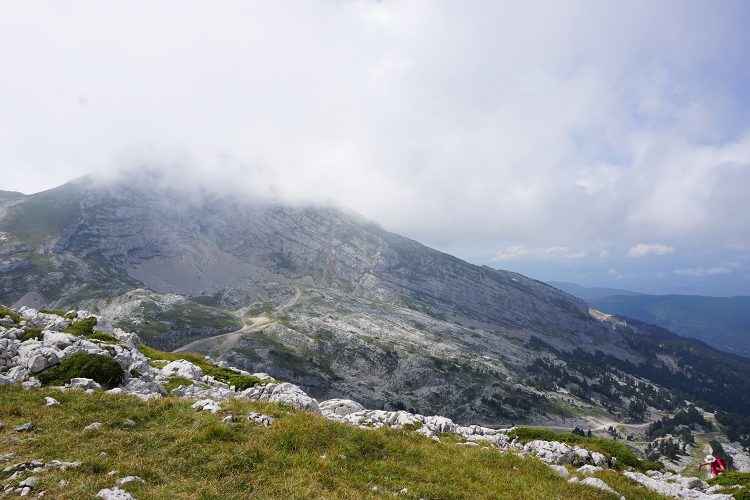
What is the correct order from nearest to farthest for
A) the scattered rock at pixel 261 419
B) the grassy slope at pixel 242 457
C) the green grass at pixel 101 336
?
1. the grassy slope at pixel 242 457
2. the scattered rock at pixel 261 419
3. the green grass at pixel 101 336

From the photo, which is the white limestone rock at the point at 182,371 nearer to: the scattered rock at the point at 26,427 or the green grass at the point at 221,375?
the green grass at the point at 221,375

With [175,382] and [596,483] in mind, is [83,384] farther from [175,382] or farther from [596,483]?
[596,483]

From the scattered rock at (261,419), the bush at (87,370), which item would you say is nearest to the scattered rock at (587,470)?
the scattered rock at (261,419)

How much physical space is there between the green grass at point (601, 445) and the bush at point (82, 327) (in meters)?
43.1

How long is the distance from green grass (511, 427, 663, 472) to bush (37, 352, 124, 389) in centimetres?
3360

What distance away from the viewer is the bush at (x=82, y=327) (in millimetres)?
37750

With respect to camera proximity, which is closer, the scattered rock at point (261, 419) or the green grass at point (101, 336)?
the scattered rock at point (261, 419)

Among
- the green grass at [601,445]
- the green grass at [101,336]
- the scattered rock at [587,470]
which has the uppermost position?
the green grass at [101,336]

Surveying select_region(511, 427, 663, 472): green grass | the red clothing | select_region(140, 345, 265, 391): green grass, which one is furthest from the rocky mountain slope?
the red clothing

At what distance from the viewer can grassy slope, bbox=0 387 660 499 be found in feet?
47.8

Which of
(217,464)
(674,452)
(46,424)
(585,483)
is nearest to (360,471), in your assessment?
(217,464)

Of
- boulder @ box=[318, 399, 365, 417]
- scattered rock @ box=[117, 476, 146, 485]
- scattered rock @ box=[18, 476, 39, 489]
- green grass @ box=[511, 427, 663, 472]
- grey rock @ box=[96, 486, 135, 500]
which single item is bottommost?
green grass @ box=[511, 427, 663, 472]

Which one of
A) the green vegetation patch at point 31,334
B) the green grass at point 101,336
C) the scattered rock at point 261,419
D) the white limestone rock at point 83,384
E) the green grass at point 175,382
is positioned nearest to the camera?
the scattered rock at point 261,419

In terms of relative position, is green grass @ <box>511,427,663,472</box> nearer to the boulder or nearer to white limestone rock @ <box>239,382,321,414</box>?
the boulder
